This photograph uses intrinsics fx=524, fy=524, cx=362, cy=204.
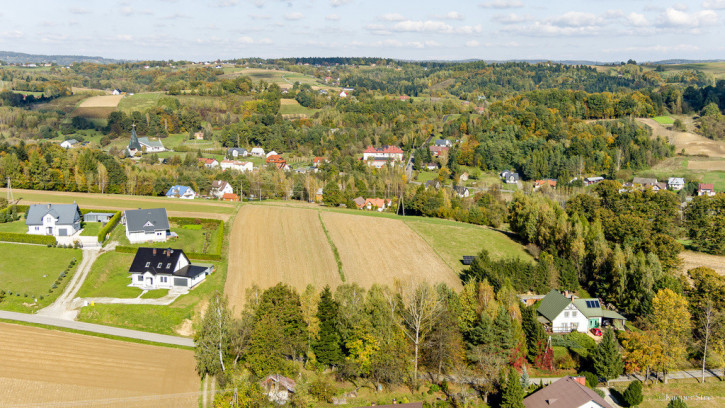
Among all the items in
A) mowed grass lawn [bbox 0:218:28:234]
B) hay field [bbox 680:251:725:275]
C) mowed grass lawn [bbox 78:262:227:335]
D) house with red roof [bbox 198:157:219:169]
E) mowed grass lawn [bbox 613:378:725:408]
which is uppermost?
mowed grass lawn [bbox 0:218:28:234]

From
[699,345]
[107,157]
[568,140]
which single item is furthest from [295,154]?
[699,345]

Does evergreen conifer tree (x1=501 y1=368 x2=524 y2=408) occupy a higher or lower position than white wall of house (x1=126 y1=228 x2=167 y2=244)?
lower

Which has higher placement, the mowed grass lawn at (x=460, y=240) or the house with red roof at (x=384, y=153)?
the house with red roof at (x=384, y=153)

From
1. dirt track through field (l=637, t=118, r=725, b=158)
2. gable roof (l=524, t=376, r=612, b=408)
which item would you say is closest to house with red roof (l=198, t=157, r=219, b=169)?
gable roof (l=524, t=376, r=612, b=408)

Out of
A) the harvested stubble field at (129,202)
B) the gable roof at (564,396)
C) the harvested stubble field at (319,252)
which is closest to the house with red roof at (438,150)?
the harvested stubble field at (319,252)

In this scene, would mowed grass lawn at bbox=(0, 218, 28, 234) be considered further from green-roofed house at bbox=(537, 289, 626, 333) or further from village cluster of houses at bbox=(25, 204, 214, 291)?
green-roofed house at bbox=(537, 289, 626, 333)

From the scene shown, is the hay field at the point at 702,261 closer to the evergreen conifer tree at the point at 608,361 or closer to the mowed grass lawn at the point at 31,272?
the evergreen conifer tree at the point at 608,361
